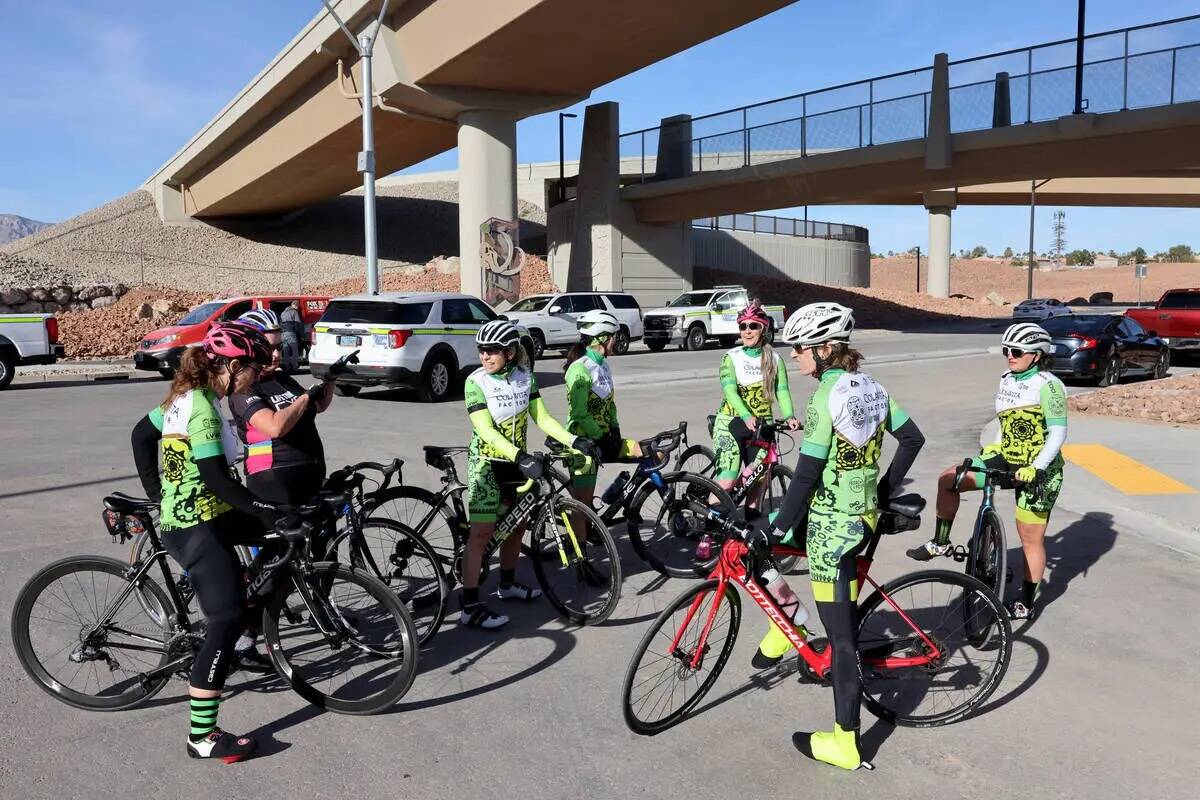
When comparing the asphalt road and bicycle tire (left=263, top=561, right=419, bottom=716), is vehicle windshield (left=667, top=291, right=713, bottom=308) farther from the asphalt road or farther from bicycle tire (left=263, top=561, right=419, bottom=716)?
bicycle tire (left=263, top=561, right=419, bottom=716)

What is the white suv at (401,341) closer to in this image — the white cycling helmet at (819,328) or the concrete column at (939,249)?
the white cycling helmet at (819,328)

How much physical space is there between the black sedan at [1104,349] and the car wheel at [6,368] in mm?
20048

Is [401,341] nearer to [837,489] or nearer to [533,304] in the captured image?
[533,304]

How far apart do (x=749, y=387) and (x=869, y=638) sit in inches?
123

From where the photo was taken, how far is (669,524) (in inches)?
265

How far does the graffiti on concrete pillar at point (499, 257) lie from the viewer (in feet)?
108

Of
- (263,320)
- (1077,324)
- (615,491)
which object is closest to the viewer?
(263,320)

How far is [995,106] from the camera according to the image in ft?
98.4

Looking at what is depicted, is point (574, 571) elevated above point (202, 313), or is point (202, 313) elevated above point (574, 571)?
point (202, 313)

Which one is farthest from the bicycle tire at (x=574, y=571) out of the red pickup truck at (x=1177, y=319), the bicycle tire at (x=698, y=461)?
the red pickup truck at (x=1177, y=319)

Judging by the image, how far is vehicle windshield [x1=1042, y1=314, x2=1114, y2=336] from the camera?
19109mm

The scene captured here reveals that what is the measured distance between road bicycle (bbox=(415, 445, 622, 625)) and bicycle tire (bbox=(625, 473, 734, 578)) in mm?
904

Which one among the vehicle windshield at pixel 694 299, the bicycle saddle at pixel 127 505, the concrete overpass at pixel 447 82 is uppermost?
the concrete overpass at pixel 447 82

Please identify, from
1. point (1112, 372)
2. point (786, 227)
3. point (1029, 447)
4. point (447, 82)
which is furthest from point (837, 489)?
point (786, 227)
